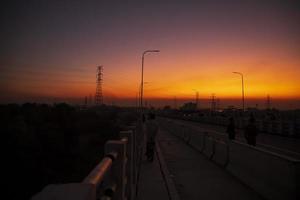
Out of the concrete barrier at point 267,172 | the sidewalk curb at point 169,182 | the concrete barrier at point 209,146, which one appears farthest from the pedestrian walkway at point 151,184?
the concrete barrier at point 209,146

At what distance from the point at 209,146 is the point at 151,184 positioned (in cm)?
640

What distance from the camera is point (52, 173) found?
45906 mm

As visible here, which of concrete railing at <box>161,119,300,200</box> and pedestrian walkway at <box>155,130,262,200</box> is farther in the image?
pedestrian walkway at <box>155,130,262,200</box>

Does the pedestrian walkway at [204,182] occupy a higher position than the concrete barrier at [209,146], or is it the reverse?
the concrete barrier at [209,146]

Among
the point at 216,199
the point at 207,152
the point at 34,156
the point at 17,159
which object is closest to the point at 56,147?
the point at 34,156

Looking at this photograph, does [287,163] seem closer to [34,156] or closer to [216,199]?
[216,199]

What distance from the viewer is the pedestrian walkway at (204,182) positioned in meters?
8.98

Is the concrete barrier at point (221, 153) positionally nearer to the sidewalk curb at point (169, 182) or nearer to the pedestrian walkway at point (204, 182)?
the pedestrian walkway at point (204, 182)

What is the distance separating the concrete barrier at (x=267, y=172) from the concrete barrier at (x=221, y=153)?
1289mm

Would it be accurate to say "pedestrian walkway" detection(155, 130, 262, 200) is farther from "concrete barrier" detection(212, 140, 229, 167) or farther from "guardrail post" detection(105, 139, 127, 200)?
"guardrail post" detection(105, 139, 127, 200)

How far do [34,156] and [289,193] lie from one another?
45456 millimetres

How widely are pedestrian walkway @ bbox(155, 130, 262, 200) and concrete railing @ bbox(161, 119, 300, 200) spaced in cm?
26

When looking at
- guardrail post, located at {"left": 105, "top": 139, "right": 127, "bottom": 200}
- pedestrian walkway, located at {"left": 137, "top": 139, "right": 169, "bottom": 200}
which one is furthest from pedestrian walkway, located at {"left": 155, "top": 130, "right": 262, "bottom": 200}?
guardrail post, located at {"left": 105, "top": 139, "right": 127, "bottom": 200}

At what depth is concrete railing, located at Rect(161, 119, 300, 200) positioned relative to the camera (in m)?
7.07
